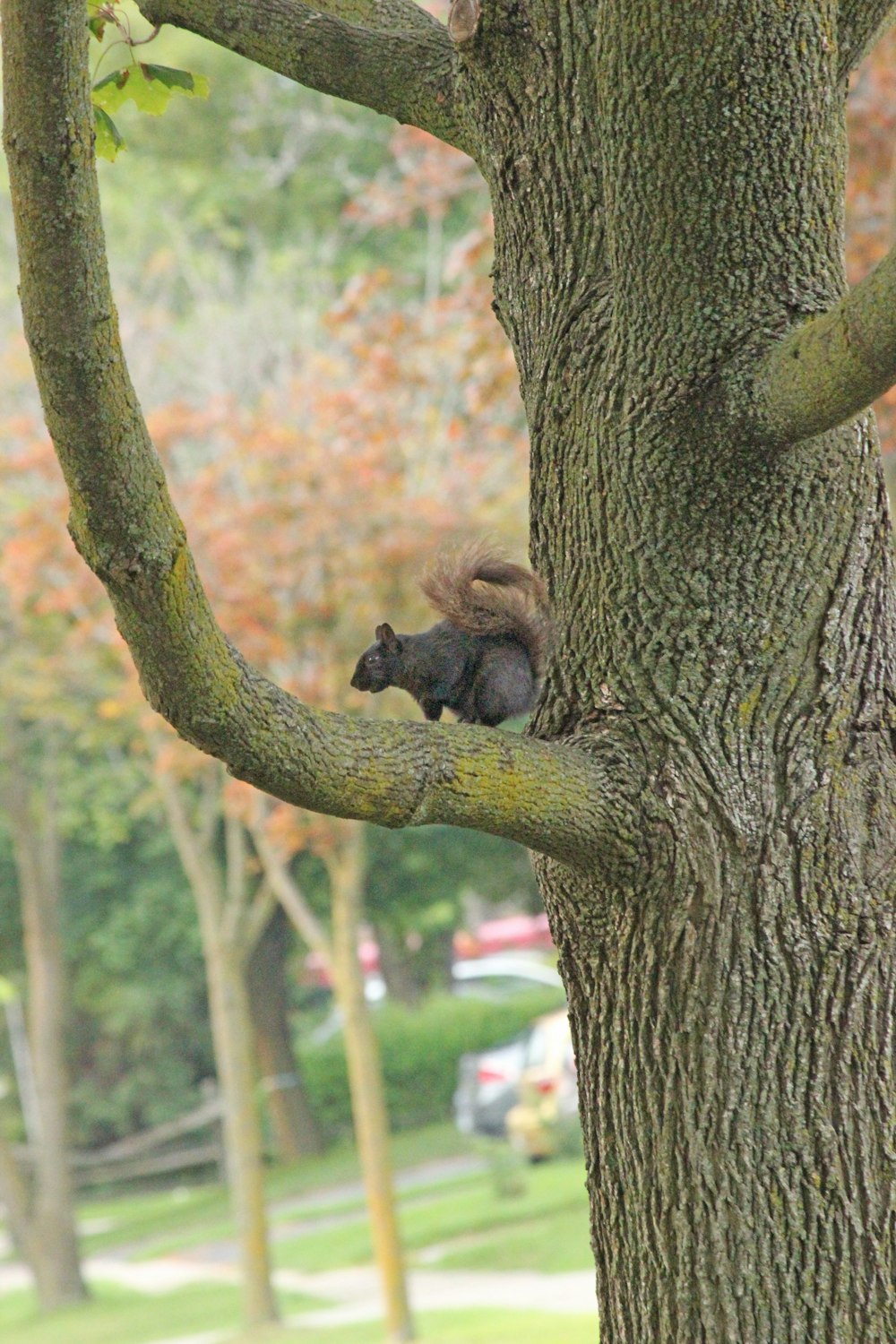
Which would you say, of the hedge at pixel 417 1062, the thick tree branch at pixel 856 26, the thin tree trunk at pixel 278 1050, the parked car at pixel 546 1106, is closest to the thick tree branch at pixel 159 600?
the thick tree branch at pixel 856 26

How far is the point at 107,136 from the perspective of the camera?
2.65 meters

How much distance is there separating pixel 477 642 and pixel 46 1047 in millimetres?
12656

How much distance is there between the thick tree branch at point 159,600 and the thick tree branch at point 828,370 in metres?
0.53

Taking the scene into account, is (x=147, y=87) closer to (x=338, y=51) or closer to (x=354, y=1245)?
(x=338, y=51)

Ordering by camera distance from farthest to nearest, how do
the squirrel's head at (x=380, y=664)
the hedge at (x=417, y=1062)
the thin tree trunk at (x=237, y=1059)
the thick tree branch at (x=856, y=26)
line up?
the hedge at (x=417, y=1062), the thin tree trunk at (x=237, y=1059), the squirrel's head at (x=380, y=664), the thick tree branch at (x=856, y=26)

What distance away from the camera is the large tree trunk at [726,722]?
211 cm

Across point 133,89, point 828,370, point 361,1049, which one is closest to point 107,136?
point 133,89

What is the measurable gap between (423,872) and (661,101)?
641 inches

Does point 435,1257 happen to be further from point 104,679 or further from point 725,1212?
point 725,1212

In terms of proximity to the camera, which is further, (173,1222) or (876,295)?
(173,1222)

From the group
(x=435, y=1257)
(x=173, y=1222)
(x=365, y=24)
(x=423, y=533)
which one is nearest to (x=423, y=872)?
(x=173, y=1222)

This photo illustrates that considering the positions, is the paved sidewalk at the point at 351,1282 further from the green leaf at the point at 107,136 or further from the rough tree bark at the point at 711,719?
the green leaf at the point at 107,136

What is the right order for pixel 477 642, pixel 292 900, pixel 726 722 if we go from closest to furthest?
pixel 726 722 < pixel 477 642 < pixel 292 900

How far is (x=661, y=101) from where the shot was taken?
2.18 meters
